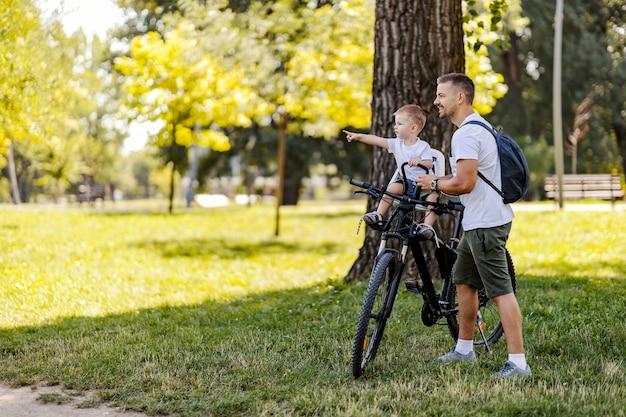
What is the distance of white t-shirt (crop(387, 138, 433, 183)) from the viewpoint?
5.44m

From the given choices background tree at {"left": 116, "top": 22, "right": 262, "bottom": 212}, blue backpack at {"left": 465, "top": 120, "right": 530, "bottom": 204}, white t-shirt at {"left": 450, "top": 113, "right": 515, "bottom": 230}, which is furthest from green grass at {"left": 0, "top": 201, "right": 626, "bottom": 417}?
background tree at {"left": 116, "top": 22, "right": 262, "bottom": 212}

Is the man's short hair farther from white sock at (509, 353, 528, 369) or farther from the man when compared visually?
white sock at (509, 353, 528, 369)

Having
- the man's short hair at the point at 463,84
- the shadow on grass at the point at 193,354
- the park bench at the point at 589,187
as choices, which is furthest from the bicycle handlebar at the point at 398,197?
the park bench at the point at 589,187

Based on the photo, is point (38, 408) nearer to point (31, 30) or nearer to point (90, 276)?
point (90, 276)

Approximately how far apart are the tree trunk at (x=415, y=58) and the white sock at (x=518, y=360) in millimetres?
3712

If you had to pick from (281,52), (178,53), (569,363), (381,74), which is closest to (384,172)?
(381,74)

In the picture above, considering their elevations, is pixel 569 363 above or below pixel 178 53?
below

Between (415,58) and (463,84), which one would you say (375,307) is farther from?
(415,58)

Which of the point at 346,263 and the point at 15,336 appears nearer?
the point at 15,336

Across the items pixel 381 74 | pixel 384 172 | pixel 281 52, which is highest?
pixel 281 52

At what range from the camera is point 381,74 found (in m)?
8.63

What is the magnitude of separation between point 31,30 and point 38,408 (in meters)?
12.3

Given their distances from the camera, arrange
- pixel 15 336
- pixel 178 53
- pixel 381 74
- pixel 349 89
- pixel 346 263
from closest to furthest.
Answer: pixel 15 336 < pixel 381 74 < pixel 346 263 < pixel 349 89 < pixel 178 53

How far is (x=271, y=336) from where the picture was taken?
6.56 m
